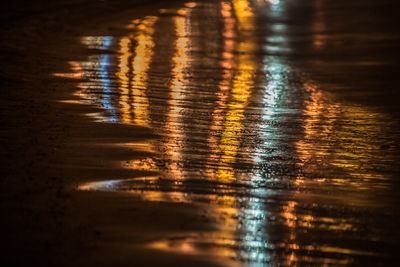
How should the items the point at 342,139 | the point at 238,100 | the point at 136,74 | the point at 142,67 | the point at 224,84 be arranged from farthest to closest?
the point at 142,67, the point at 136,74, the point at 224,84, the point at 238,100, the point at 342,139

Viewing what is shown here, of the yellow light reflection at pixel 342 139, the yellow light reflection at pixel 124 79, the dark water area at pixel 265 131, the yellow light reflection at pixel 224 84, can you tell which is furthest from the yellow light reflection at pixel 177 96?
Result: the yellow light reflection at pixel 342 139

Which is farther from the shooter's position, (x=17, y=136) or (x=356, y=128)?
(x=356, y=128)

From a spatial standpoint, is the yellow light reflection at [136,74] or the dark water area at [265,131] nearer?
the dark water area at [265,131]

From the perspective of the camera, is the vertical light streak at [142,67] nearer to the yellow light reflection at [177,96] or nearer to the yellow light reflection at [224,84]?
the yellow light reflection at [177,96]

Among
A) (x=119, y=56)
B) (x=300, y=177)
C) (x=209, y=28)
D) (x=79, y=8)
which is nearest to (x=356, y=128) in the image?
(x=300, y=177)

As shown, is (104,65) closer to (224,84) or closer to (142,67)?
(142,67)

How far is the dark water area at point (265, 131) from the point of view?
3857 mm

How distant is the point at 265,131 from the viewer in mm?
6094

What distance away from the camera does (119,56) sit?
9.75m

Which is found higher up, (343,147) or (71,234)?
(71,234)

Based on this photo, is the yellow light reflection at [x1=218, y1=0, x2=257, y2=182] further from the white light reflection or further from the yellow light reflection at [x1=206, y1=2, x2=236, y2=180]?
the white light reflection

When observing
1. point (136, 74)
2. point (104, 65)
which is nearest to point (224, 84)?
point (136, 74)

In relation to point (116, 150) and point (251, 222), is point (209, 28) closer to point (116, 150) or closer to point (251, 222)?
point (116, 150)

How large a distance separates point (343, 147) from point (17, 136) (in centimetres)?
285
